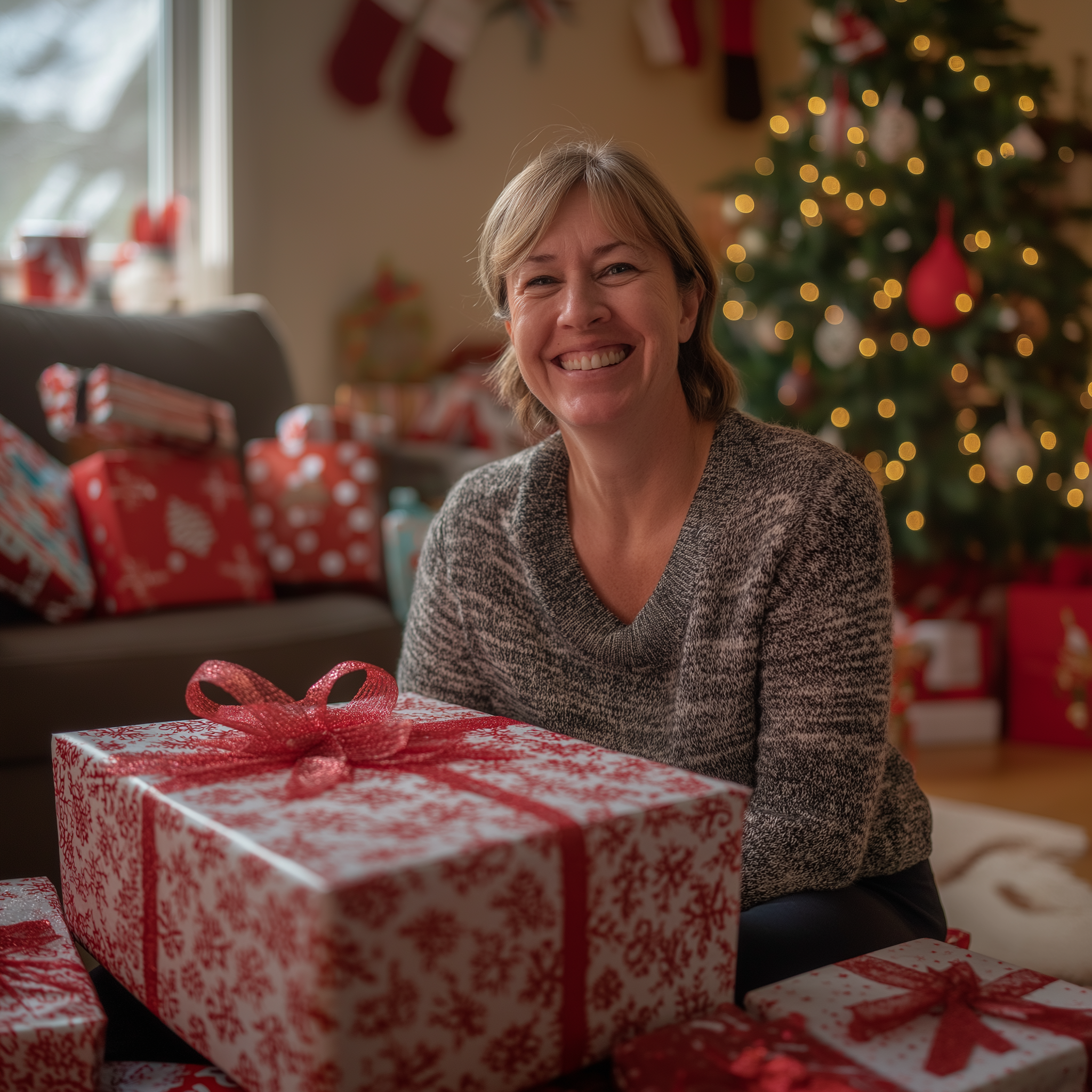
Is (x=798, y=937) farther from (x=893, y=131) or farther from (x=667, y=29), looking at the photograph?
(x=667, y=29)

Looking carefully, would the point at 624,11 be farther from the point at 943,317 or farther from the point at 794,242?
the point at 943,317

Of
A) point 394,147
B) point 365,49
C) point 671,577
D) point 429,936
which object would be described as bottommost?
point 429,936

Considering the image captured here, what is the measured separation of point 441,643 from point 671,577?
27 cm

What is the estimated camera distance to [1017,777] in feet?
8.45

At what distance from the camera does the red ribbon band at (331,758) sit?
610 millimetres

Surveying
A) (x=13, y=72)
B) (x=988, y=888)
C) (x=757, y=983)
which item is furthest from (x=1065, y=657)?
(x=13, y=72)

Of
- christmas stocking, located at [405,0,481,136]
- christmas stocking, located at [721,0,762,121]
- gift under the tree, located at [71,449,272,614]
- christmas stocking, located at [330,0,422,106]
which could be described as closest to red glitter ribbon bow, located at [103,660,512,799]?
gift under the tree, located at [71,449,272,614]

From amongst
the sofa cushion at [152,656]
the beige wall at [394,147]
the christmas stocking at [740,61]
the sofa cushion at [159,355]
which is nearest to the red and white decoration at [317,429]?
the sofa cushion at [159,355]

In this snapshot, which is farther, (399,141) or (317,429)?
(399,141)

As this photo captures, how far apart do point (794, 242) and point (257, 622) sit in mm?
1796

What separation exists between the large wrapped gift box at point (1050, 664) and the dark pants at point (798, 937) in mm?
1932

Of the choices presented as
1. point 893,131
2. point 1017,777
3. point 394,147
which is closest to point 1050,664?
point 1017,777

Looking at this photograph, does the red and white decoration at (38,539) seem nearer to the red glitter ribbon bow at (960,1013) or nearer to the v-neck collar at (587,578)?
the v-neck collar at (587,578)

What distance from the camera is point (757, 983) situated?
814mm
